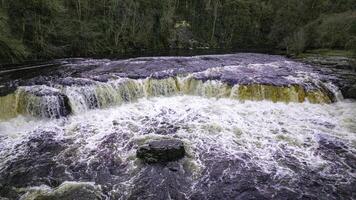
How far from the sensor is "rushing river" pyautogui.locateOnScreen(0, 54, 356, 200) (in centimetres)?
757

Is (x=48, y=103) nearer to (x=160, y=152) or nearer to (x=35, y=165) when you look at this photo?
(x=35, y=165)

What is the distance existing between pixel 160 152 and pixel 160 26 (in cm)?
2826

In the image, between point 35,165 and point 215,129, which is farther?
point 215,129

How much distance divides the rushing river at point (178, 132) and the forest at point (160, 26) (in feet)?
17.9

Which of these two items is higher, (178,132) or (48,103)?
(48,103)

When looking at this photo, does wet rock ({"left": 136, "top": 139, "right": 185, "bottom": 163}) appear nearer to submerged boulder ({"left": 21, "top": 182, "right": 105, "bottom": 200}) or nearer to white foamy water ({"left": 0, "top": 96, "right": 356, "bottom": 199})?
A: white foamy water ({"left": 0, "top": 96, "right": 356, "bottom": 199})

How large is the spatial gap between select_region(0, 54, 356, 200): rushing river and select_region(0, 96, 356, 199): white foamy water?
38mm

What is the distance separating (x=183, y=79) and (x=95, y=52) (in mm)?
13101

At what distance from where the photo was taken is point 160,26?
35.1 meters

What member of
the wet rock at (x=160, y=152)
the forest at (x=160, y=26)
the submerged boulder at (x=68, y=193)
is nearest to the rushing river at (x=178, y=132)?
the submerged boulder at (x=68, y=193)

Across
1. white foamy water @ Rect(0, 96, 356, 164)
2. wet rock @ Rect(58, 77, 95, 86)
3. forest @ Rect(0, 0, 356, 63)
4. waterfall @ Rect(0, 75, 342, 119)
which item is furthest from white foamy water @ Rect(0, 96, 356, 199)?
forest @ Rect(0, 0, 356, 63)

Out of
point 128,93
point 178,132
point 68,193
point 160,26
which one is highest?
point 160,26

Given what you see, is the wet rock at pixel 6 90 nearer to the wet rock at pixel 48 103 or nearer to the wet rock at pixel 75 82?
the wet rock at pixel 48 103

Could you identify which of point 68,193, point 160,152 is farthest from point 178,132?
point 68,193
